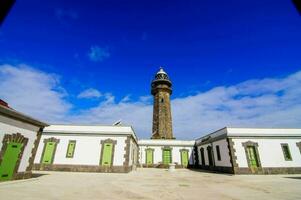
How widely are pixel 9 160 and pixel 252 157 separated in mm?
17900

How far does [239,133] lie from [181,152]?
1132cm

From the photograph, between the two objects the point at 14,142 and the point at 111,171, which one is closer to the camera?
the point at 14,142

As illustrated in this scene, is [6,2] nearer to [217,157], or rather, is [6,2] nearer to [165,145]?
[217,157]

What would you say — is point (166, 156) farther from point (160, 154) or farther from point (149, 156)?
point (149, 156)

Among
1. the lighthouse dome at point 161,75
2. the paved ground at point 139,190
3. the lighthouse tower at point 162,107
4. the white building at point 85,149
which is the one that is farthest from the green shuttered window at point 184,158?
the paved ground at point 139,190

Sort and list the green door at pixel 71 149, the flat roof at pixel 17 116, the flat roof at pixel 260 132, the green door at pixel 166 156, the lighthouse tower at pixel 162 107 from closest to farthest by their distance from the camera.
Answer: the flat roof at pixel 17 116 < the green door at pixel 71 149 < the flat roof at pixel 260 132 < the green door at pixel 166 156 < the lighthouse tower at pixel 162 107

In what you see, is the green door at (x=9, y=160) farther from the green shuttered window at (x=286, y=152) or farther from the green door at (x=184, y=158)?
the green door at (x=184, y=158)

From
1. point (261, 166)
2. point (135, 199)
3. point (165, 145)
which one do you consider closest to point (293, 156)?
point (261, 166)

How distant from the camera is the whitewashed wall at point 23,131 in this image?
845 cm

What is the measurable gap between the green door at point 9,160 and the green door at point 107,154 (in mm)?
7834

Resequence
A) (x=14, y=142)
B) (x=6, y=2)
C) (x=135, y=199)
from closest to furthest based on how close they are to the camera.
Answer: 1. (x=6, y=2)
2. (x=135, y=199)
3. (x=14, y=142)

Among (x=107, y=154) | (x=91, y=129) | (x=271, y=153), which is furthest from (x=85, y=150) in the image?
(x=271, y=153)

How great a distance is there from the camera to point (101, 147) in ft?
54.7

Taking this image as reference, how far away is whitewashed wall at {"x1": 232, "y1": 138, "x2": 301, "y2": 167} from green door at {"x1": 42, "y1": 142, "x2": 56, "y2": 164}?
17.1m
